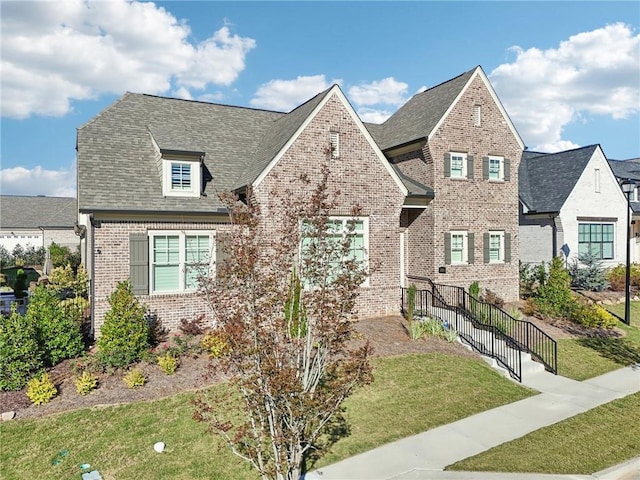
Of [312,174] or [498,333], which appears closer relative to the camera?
[498,333]

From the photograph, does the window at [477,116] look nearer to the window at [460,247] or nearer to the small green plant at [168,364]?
the window at [460,247]

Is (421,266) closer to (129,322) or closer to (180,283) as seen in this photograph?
(180,283)

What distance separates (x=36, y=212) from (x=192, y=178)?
146ft

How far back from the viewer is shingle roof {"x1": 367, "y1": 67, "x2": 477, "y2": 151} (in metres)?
18.5

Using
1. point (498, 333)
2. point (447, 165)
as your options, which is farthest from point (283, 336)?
point (447, 165)

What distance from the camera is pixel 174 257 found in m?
14.1

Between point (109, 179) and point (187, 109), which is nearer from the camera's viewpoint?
point (109, 179)

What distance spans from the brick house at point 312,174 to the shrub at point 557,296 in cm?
243

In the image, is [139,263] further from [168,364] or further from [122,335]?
[168,364]

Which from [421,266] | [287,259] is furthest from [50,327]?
[421,266]

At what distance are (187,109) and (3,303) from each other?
11.1 m

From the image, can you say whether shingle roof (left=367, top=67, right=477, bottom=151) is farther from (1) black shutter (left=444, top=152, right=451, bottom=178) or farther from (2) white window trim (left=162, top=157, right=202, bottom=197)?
(2) white window trim (left=162, top=157, right=202, bottom=197)

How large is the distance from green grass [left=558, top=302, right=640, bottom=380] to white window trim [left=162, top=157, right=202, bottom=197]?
12422mm

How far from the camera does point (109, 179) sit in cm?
1413
